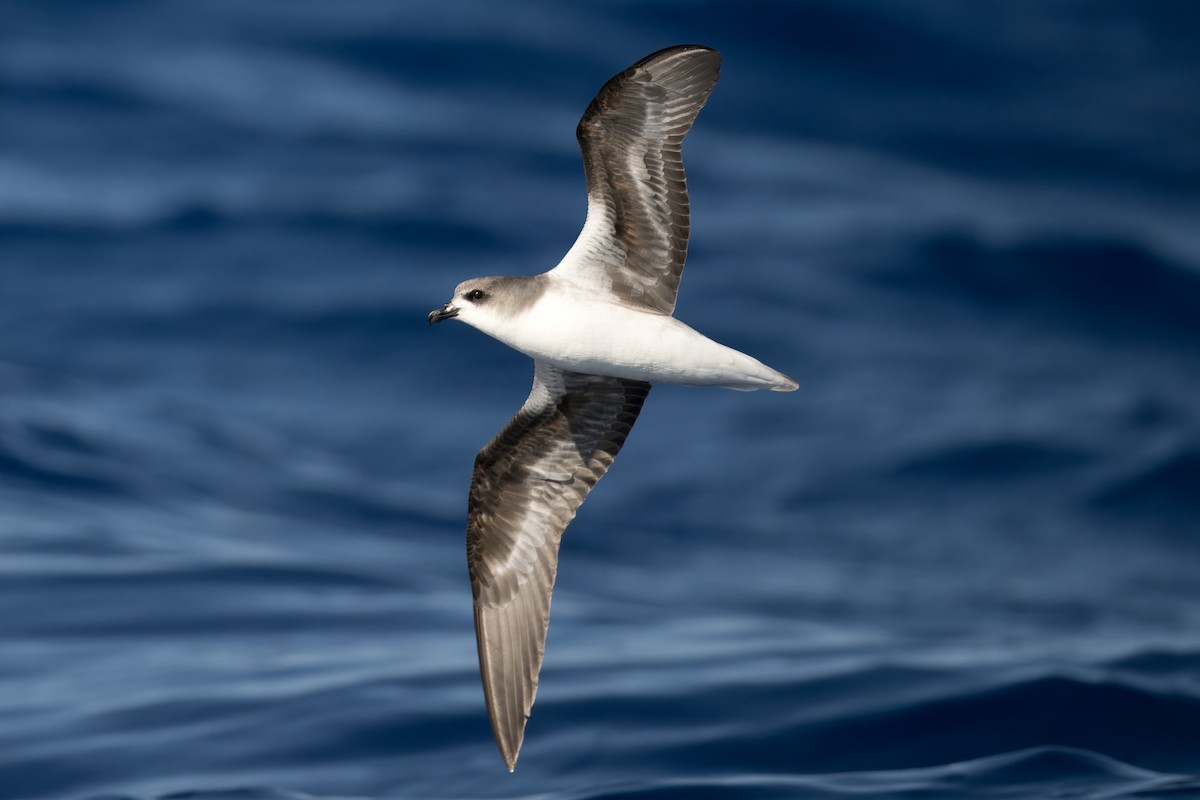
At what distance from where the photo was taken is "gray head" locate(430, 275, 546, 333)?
9.25 metres

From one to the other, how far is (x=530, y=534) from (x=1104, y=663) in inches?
360

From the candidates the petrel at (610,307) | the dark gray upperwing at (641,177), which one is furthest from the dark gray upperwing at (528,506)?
the dark gray upperwing at (641,177)

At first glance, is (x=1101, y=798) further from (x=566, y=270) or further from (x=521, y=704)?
(x=566, y=270)

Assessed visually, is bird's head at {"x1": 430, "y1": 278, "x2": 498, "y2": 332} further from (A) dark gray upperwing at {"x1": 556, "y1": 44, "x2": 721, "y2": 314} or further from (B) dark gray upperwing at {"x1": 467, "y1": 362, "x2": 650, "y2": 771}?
(B) dark gray upperwing at {"x1": 467, "y1": 362, "x2": 650, "y2": 771}

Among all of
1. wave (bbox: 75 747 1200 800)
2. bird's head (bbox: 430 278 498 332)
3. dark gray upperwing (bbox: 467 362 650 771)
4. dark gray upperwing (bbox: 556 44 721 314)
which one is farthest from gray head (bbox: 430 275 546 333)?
wave (bbox: 75 747 1200 800)

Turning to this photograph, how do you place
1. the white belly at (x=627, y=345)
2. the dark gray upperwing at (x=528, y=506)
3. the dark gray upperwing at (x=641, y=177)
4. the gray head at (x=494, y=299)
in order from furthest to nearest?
1. the dark gray upperwing at (x=528, y=506)
2. the gray head at (x=494, y=299)
3. the white belly at (x=627, y=345)
4. the dark gray upperwing at (x=641, y=177)

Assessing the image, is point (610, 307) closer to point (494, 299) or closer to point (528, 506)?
point (494, 299)

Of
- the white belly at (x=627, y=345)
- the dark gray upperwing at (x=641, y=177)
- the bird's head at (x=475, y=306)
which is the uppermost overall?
the dark gray upperwing at (x=641, y=177)

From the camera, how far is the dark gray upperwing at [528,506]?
412 inches

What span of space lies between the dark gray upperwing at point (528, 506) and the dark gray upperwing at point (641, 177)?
111cm

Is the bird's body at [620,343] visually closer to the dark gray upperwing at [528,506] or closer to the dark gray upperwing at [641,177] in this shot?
the dark gray upperwing at [641,177]

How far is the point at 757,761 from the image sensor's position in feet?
47.7

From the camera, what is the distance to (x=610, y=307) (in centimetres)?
930

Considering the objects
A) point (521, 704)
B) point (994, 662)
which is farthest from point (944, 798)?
point (521, 704)
